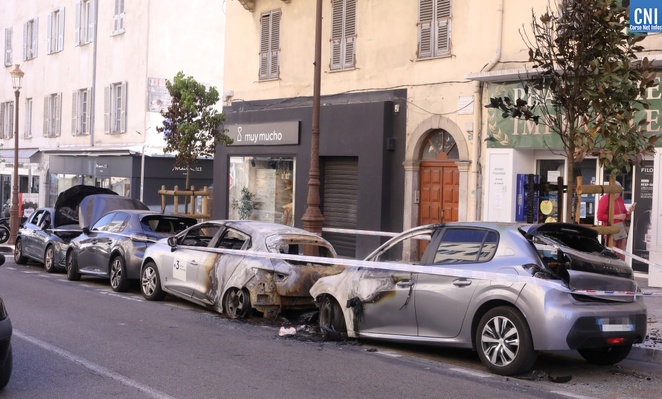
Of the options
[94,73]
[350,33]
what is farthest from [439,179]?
[94,73]

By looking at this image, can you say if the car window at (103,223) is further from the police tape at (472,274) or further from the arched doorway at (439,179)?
the arched doorway at (439,179)

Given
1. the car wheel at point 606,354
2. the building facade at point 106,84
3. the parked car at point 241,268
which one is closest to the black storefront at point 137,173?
the building facade at point 106,84

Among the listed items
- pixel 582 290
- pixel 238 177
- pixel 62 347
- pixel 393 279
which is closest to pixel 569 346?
pixel 582 290

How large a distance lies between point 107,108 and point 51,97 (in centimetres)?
634

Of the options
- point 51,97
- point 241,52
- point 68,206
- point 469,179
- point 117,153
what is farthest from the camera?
point 51,97

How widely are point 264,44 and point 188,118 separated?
4.60m

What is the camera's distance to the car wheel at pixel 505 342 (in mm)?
8367

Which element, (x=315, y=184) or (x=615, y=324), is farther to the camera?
(x=315, y=184)

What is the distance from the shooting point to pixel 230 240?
12773mm

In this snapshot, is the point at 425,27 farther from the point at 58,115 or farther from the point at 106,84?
the point at 58,115

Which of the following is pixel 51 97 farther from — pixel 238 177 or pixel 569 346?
pixel 569 346

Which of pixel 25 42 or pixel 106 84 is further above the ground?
pixel 25 42

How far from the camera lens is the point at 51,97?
3700cm

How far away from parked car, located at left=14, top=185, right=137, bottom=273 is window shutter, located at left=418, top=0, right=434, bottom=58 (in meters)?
7.21
